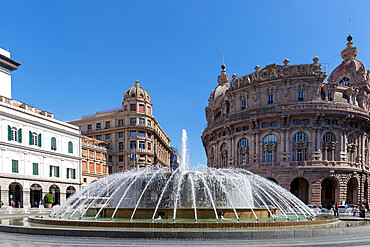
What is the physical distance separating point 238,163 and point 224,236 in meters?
40.5

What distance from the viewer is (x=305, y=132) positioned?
45.3 m

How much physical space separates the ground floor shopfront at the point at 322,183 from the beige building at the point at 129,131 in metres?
29.8

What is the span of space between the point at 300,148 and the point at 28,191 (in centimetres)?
3797

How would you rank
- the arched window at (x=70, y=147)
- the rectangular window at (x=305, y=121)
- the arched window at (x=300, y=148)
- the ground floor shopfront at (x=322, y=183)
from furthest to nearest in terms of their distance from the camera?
1. the arched window at (x=70, y=147)
2. the rectangular window at (x=305, y=121)
3. the arched window at (x=300, y=148)
4. the ground floor shopfront at (x=322, y=183)

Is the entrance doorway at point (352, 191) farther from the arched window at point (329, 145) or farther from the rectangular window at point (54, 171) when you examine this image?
the rectangular window at point (54, 171)

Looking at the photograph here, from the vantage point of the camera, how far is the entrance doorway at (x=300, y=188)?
46.1 metres

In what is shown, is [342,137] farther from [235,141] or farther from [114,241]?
[114,241]

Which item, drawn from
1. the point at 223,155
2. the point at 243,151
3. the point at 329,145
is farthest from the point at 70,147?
the point at 329,145

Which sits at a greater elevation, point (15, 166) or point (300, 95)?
point (300, 95)

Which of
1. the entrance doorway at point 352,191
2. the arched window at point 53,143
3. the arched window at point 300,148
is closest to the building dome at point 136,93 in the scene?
the arched window at point 53,143

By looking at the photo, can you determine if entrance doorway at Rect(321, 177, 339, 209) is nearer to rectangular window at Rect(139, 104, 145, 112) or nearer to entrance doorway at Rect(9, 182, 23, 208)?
rectangular window at Rect(139, 104, 145, 112)

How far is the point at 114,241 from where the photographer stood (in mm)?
10461

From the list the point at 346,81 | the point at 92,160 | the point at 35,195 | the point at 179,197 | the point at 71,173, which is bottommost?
the point at 35,195

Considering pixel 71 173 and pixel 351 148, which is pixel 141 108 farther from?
pixel 351 148
